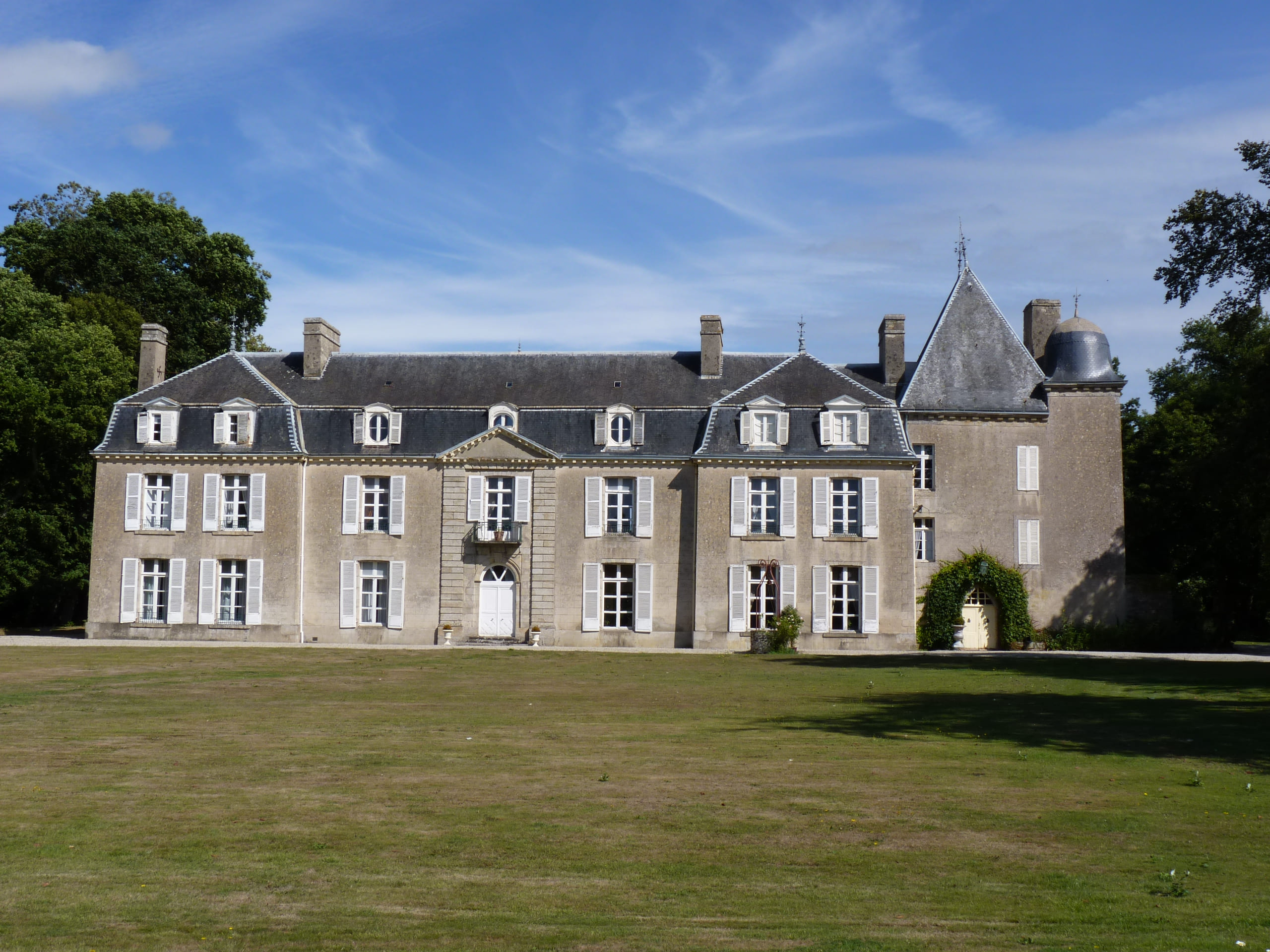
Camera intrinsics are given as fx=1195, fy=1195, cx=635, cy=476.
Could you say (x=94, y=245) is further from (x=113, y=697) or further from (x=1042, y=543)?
(x=1042, y=543)

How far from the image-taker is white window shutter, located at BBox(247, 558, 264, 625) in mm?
29047

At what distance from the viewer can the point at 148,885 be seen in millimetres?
6180

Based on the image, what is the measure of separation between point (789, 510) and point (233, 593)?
13735mm

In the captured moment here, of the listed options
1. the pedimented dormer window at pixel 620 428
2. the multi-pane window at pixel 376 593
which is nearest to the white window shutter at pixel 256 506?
the multi-pane window at pixel 376 593

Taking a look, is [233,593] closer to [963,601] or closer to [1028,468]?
[963,601]

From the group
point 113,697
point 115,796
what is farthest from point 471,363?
point 115,796

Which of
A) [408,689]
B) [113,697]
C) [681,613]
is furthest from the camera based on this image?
[681,613]

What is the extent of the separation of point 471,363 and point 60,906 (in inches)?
1040

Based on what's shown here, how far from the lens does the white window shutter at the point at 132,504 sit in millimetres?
29344

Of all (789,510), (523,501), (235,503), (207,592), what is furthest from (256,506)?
(789,510)

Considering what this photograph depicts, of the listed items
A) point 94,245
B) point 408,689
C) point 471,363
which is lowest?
point 408,689

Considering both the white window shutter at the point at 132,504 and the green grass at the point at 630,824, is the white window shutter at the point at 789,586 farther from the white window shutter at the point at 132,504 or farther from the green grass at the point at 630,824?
the white window shutter at the point at 132,504

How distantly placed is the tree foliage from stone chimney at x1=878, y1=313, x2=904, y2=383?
871 inches

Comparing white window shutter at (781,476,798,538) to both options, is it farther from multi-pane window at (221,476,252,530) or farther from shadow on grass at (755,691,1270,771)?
multi-pane window at (221,476,252,530)
